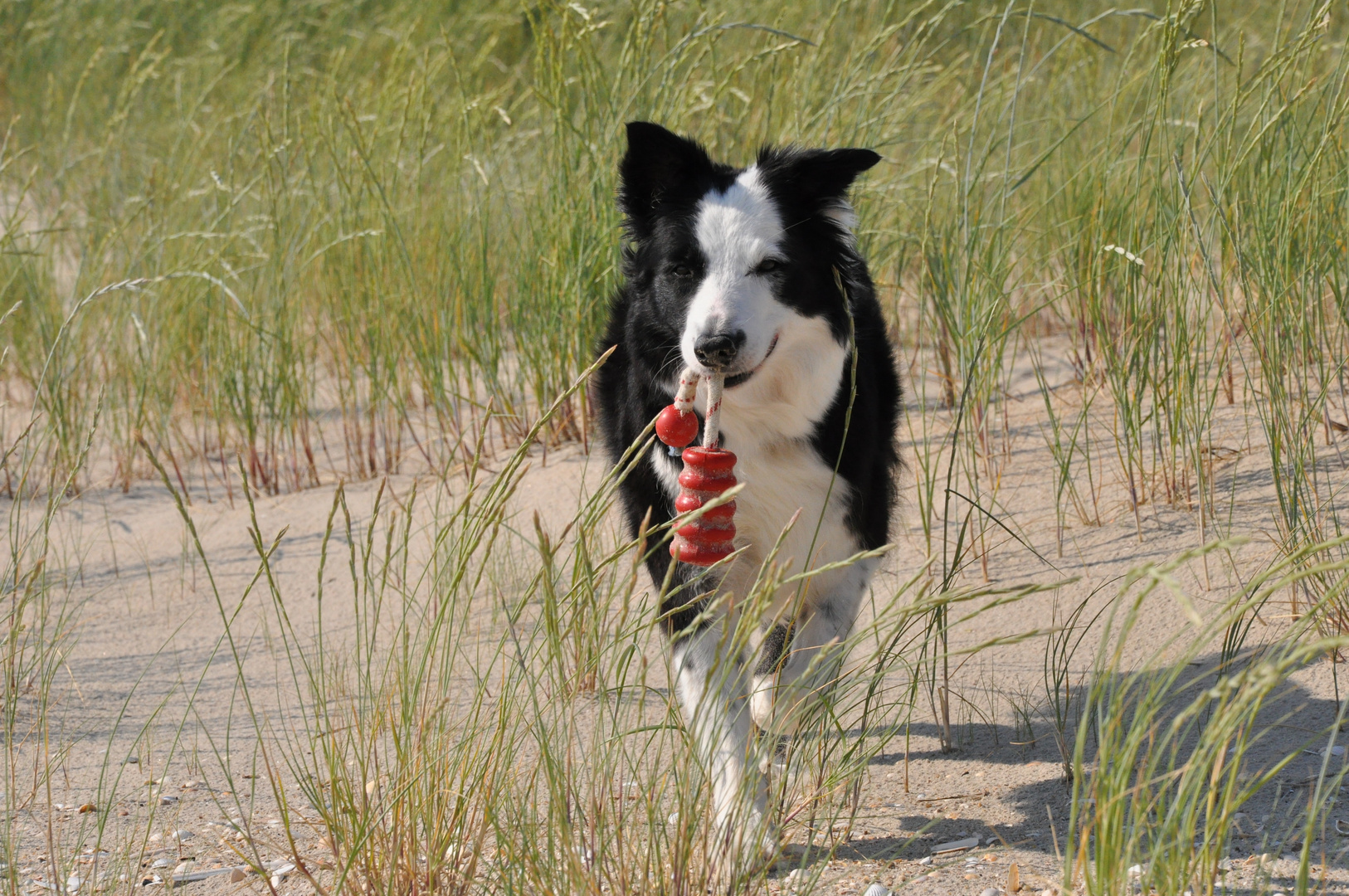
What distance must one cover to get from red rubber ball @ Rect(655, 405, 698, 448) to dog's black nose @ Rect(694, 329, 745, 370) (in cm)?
23

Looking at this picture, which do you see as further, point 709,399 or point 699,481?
point 709,399

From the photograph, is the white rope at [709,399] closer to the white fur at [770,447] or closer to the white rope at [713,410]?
the white rope at [713,410]

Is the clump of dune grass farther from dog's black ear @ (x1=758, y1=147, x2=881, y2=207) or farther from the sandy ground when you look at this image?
dog's black ear @ (x1=758, y1=147, x2=881, y2=207)

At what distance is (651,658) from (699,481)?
4.41 ft

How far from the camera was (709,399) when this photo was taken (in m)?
2.13

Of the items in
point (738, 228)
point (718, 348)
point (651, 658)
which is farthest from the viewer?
point (651, 658)

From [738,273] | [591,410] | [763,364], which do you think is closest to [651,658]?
[763,364]

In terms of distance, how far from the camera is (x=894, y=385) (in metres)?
3.04

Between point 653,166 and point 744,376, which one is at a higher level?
point 653,166

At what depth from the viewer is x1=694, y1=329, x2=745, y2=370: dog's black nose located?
2232 mm

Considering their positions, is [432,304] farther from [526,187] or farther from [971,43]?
[971,43]

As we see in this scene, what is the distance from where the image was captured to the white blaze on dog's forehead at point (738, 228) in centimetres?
245

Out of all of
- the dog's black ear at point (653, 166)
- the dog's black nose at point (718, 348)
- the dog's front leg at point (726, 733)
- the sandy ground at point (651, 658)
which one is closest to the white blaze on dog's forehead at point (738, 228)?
the dog's black ear at point (653, 166)

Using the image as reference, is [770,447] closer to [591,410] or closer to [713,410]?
[713,410]
